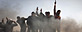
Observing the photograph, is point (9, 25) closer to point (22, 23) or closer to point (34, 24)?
point (22, 23)

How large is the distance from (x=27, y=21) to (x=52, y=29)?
2.89m

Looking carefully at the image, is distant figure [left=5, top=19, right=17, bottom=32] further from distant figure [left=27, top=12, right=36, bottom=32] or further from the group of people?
distant figure [left=27, top=12, right=36, bottom=32]

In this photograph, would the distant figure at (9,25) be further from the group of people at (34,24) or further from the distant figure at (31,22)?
the distant figure at (31,22)

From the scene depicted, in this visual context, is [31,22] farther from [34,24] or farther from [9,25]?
[9,25]

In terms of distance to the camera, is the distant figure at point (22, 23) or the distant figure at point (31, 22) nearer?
the distant figure at point (31, 22)

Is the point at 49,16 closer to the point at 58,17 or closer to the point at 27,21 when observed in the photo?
the point at 58,17

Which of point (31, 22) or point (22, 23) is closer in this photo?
point (22, 23)

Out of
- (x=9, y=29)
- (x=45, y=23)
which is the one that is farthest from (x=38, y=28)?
(x=9, y=29)

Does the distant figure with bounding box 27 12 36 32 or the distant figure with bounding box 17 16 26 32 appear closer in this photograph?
the distant figure with bounding box 27 12 36 32

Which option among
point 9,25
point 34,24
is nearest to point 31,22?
point 34,24

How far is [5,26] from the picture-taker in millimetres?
16297

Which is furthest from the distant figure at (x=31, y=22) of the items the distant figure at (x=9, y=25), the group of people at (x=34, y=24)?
the distant figure at (x=9, y=25)

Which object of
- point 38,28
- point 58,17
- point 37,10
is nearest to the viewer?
point 58,17

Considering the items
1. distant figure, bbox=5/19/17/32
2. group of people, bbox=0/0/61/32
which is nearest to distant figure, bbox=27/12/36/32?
group of people, bbox=0/0/61/32
